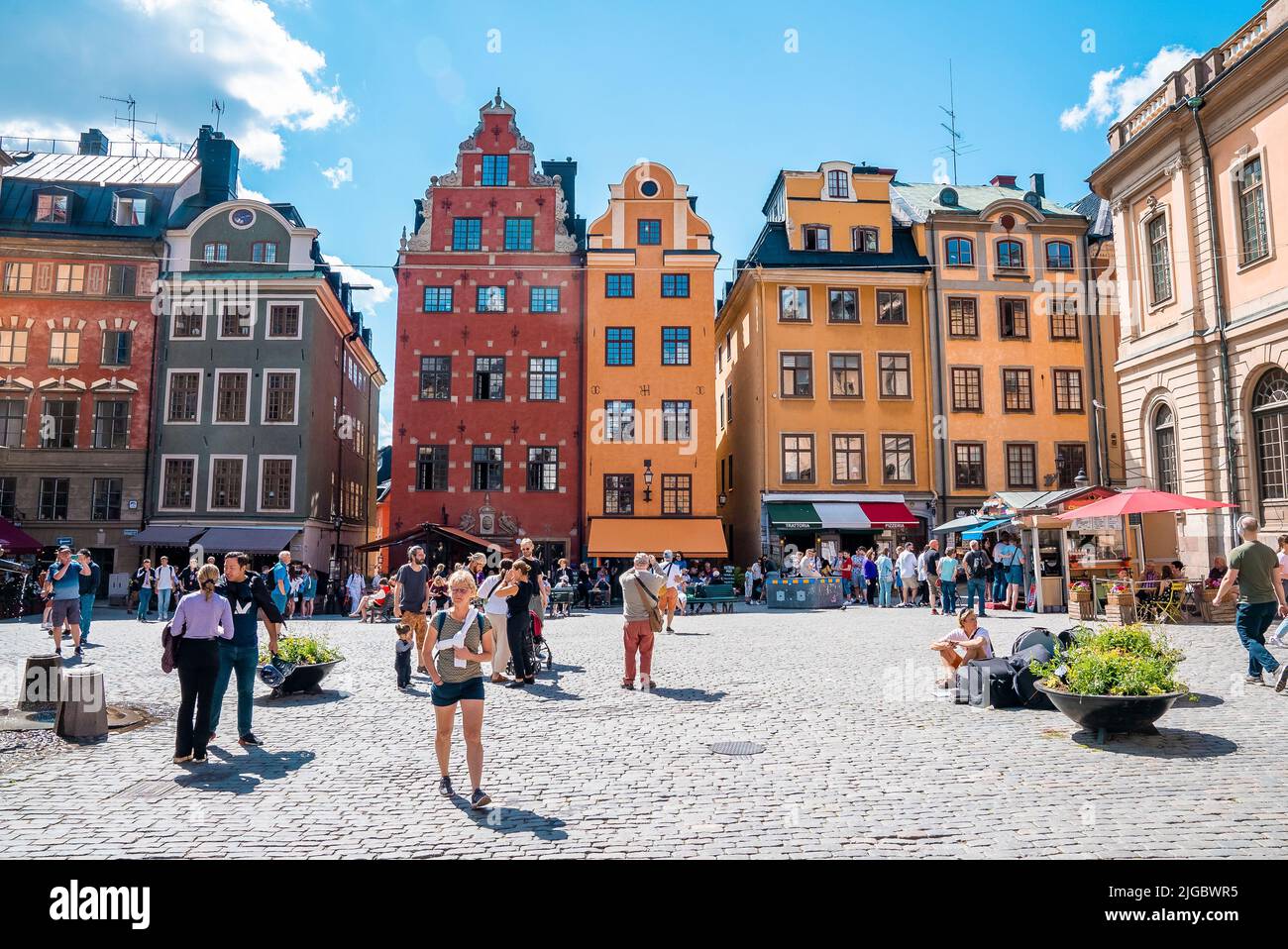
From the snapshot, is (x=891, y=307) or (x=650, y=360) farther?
(x=891, y=307)

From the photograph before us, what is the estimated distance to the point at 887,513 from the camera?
34.1m

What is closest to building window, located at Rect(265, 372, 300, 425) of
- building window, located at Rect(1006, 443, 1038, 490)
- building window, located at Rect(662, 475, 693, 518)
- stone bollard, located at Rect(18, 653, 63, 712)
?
building window, located at Rect(662, 475, 693, 518)

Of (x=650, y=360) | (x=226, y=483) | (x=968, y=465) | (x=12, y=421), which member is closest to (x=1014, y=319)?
(x=968, y=465)

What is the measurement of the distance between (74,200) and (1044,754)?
1642 inches

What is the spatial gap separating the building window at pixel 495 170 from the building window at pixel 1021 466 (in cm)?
2381

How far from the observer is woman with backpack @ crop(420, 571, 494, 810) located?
21.3ft

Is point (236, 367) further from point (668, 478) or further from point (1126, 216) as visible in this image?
point (1126, 216)

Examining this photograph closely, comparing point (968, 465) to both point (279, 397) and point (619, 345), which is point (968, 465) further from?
point (279, 397)

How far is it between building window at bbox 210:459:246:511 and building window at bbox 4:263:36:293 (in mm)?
10510

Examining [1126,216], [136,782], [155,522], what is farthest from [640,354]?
[136,782]

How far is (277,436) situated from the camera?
3406 cm

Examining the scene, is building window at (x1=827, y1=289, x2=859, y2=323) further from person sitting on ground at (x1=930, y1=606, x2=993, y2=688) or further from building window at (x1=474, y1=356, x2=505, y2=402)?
person sitting on ground at (x1=930, y1=606, x2=993, y2=688)

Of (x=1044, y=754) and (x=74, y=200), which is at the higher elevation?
(x=74, y=200)

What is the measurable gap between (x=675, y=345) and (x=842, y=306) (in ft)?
24.5
